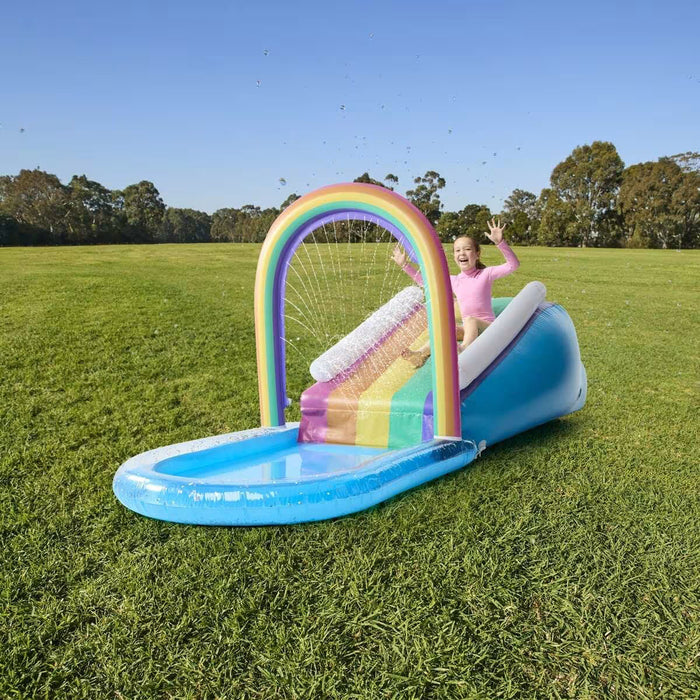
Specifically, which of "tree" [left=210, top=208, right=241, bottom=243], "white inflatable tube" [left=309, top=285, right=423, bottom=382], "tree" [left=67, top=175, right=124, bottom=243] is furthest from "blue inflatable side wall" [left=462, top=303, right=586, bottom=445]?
"tree" [left=210, top=208, right=241, bottom=243]

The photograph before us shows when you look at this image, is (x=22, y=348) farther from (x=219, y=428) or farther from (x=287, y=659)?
(x=287, y=659)

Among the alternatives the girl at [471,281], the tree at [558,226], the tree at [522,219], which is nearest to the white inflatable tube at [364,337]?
the girl at [471,281]

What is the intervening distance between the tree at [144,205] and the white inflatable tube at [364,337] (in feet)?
→ 130

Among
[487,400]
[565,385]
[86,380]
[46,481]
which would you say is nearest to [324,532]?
[487,400]

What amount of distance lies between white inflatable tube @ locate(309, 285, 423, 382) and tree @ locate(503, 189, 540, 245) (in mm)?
30804

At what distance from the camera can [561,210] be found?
4106 centimetres

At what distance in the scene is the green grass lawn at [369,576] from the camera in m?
1.92

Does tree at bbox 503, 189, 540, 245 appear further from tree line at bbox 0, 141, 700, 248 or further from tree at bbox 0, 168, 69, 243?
tree at bbox 0, 168, 69, 243

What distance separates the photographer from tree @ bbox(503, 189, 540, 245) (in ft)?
134

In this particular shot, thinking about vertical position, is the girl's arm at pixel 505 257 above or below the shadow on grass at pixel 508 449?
above

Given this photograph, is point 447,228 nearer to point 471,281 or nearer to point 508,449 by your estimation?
point 471,281

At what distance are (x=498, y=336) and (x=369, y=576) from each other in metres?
1.82

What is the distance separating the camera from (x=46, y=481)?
10.7 ft

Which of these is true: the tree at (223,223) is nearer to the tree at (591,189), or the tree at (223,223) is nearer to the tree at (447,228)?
the tree at (591,189)
